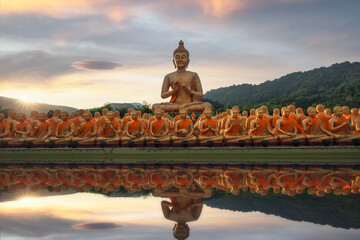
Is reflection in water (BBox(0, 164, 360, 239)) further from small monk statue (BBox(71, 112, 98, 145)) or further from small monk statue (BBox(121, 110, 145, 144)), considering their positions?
small monk statue (BBox(71, 112, 98, 145))

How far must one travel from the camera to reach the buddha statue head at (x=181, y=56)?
14.9 m

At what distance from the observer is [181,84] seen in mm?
14578

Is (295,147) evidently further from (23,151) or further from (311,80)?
(311,80)

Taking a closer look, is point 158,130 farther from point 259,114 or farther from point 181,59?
point 181,59

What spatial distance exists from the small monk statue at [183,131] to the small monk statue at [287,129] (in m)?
2.50

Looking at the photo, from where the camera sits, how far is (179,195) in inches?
204

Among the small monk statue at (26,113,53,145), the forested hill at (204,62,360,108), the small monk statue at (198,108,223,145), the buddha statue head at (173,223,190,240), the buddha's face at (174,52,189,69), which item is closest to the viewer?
the buddha statue head at (173,223,190,240)

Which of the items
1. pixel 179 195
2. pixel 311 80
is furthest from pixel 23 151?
pixel 311 80

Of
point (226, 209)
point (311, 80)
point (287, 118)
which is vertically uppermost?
point (311, 80)

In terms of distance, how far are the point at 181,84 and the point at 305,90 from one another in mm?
50557

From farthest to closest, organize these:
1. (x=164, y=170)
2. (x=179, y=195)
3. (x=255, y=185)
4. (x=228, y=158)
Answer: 1. (x=228, y=158)
2. (x=164, y=170)
3. (x=255, y=185)
4. (x=179, y=195)

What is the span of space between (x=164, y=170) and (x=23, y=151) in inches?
218

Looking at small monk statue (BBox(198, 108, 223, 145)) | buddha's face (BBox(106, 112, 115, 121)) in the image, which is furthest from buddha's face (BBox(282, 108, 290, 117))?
A: buddha's face (BBox(106, 112, 115, 121))

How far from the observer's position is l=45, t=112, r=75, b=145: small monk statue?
36.6 ft
